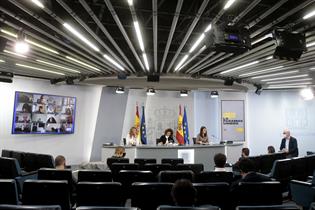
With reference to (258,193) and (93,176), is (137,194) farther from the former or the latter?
(258,193)

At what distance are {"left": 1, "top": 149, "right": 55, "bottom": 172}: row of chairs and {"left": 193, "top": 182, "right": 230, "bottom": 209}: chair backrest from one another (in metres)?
3.66

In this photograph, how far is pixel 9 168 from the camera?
17.3ft

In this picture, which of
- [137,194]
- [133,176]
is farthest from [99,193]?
[133,176]

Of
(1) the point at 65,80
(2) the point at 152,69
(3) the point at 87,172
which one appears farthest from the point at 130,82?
(3) the point at 87,172

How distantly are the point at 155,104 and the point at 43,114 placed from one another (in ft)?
14.8

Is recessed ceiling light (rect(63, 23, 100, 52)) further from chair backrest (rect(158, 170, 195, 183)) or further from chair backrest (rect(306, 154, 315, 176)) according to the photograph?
chair backrest (rect(306, 154, 315, 176))

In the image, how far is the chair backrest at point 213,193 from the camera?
3314mm

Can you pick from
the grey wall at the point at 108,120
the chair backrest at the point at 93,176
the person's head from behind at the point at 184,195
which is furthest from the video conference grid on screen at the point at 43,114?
the person's head from behind at the point at 184,195

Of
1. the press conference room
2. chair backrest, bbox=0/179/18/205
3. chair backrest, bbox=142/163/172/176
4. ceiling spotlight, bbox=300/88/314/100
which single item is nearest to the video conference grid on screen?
the press conference room

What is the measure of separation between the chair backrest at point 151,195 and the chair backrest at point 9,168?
3.12 meters

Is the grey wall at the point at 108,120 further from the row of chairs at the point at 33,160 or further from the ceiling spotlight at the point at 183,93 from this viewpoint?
the row of chairs at the point at 33,160

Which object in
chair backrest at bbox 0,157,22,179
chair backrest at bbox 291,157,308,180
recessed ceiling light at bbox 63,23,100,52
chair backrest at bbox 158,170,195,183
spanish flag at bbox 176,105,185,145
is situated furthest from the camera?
spanish flag at bbox 176,105,185,145

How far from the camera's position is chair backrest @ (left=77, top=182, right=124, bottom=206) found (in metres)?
3.24

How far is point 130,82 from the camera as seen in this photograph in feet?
33.4
